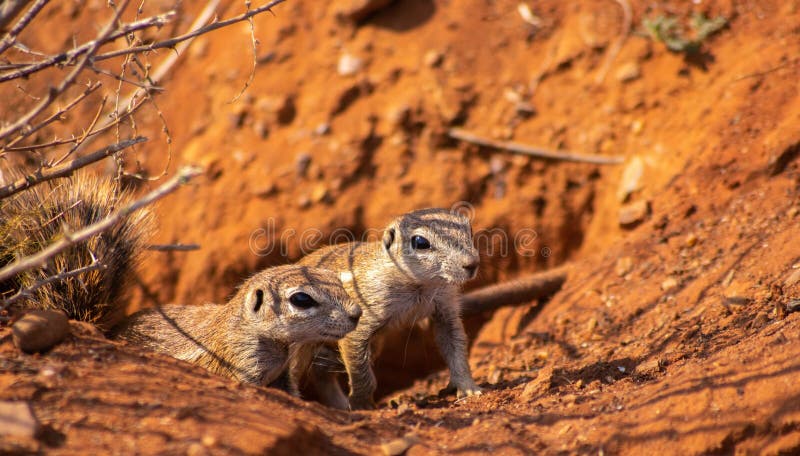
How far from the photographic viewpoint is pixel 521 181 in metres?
8.99

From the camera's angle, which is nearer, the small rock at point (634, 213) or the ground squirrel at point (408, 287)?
the ground squirrel at point (408, 287)

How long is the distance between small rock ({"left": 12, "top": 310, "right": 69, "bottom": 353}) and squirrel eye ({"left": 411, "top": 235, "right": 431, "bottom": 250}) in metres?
2.87

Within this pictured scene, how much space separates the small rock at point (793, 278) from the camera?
16.8ft

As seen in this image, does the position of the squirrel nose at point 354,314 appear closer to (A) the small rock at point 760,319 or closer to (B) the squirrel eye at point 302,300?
(B) the squirrel eye at point 302,300

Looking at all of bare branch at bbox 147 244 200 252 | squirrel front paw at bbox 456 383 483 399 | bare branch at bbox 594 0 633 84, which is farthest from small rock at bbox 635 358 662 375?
bare branch at bbox 594 0 633 84

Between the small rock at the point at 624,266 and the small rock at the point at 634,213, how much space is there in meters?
0.85

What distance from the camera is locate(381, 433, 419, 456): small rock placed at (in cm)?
387

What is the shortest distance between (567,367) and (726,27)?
4.67 metres

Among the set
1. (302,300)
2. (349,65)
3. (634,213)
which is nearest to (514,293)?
(634,213)

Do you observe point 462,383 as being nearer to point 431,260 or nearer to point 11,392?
point 431,260

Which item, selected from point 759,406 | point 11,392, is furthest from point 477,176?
point 11,392

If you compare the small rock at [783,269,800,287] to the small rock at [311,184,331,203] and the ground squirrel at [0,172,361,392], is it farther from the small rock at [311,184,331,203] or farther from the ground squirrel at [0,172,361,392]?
the small rock at [311,184,331,203]

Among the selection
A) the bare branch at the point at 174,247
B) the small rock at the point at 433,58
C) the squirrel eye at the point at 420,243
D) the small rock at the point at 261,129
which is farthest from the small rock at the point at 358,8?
the bare branch at the point at 174,247

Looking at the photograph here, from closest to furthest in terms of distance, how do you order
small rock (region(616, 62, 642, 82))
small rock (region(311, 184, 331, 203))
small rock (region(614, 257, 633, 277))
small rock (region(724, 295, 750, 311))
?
small rock (region(724, 295, 750, 311))
small rock (region(614, 257, 633, 277))
small rock (region(616, 62, 642, 82))
small rock (region(311, 184, 331, 203))
